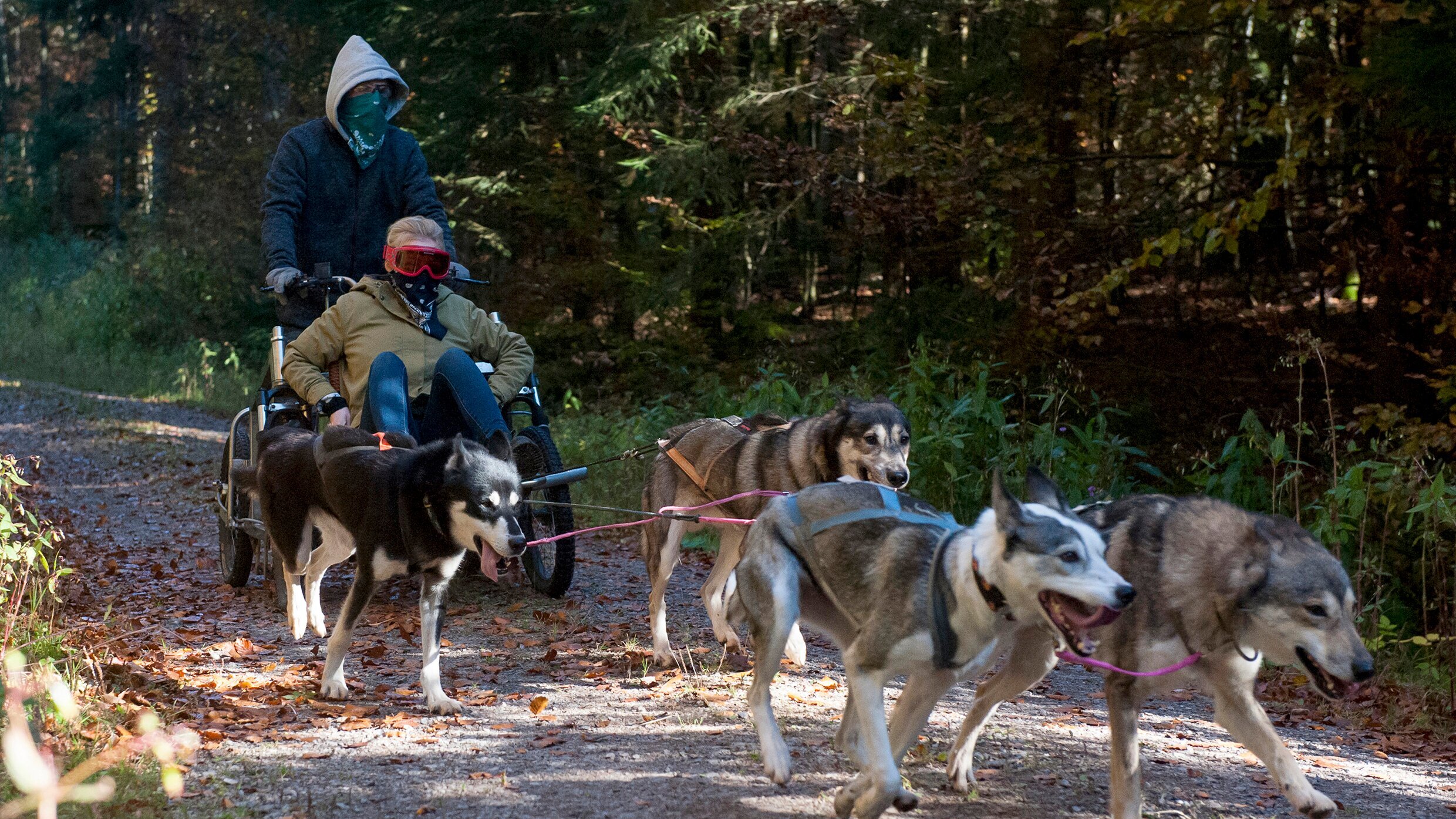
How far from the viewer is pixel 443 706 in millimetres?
5098

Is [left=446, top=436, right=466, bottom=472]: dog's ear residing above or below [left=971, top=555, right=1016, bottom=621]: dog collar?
above

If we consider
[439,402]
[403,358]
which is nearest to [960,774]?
[439,402]

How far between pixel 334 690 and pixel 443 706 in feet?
1.72

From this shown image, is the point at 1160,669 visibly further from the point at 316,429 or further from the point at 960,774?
the point at 316,429

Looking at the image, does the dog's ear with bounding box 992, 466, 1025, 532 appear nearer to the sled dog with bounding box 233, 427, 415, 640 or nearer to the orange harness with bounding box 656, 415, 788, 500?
the orange harness with bounding box 656, 415, 788, 500

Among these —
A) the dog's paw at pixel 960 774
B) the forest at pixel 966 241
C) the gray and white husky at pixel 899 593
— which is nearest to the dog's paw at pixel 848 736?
the gray and white husky at pixel 899 593

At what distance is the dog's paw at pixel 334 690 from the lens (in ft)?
17.2

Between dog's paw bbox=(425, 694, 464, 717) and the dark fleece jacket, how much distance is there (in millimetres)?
2907

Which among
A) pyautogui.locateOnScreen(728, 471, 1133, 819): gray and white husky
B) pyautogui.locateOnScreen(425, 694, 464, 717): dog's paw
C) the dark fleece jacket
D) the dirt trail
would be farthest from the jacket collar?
pyautogui.locateOnScreen(728, 471, 1133, 819): gray and white husky

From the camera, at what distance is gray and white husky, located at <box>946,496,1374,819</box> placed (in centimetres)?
368

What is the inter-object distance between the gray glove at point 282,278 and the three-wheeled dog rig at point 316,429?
5 cm

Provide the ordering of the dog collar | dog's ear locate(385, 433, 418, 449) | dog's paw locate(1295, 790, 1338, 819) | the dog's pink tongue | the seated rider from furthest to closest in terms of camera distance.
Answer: the seated rider < dog's ear locate(385, 433, 418, 449) < dog's paw locate(1295, 790, 1338, 819) < the dog collar < the dog's pink tongue

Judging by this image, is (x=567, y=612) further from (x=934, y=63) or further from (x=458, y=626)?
(x=934, y=63)

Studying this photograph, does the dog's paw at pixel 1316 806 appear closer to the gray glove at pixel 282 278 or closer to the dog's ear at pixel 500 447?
the dog's ear at pixel 500 447
